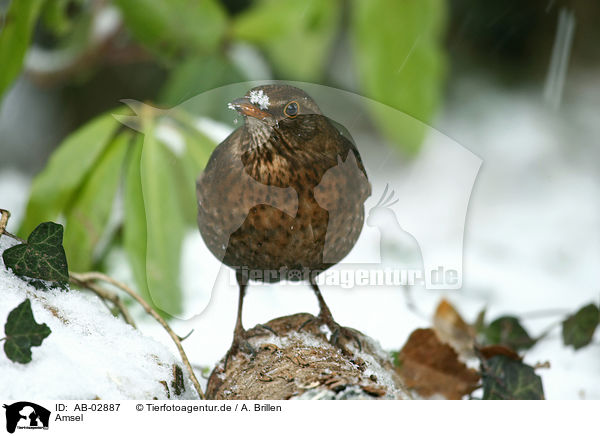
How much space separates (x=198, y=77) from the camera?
667 mm

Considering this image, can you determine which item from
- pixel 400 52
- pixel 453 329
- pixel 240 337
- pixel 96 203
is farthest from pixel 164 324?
pixel 400 52

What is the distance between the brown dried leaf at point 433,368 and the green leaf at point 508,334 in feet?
0.33

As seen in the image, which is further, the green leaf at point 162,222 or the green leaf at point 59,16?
the green leaf at point 59,16

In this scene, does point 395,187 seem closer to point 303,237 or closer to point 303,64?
point 303,237

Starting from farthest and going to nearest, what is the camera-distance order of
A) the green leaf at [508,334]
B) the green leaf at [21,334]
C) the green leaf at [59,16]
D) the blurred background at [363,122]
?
the green leaf at [59,16] → the green leaf at [508,334] → the blurred background at [363,122] → the green leaf at [21,334]

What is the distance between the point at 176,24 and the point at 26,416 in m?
0.46

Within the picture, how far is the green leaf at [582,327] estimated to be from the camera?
2.25ft

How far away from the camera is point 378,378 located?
55cm

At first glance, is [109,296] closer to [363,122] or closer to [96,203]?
[96,203]

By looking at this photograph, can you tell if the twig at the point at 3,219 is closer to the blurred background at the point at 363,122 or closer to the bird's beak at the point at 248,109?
the blurred background at the point at 363,122

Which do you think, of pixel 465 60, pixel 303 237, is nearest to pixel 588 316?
pixel 303 237

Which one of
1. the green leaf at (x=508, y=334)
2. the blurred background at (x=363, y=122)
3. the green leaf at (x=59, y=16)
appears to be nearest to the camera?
the blurred background at (x=363, y=122)

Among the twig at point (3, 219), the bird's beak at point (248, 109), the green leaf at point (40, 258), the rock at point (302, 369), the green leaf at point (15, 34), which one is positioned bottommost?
the rock at point (302, 369)

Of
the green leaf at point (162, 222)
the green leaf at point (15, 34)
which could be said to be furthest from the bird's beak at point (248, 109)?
the green leaf at point (15, 34)
